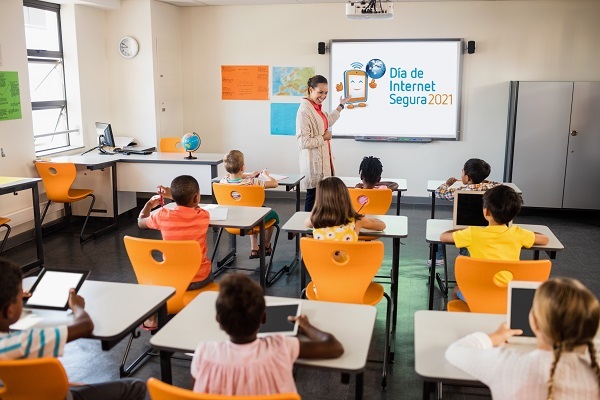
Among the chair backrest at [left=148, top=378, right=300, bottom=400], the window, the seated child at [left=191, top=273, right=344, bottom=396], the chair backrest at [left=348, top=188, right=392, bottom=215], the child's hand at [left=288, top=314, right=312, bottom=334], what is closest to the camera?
the chair backrest at [left=148, top=378, right=300, bottom=400]

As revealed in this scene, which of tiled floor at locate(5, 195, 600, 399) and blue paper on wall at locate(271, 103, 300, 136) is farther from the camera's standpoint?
blue paper on wall at locate(271, 103, 300, 136)

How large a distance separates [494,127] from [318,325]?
603cm

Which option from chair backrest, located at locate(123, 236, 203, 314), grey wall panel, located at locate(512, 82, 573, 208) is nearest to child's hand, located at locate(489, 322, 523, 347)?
chair backrest, located at locate(123, 236, 203, 314)

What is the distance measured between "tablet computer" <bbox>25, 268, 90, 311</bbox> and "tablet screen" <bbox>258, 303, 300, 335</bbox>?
31.5 inches

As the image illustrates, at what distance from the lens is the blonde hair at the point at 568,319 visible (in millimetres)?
1566

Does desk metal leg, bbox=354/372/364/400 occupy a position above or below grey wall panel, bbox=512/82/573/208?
below

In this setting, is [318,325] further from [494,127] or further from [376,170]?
[494,127]

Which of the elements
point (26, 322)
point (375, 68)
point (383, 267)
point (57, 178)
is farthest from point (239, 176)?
point (375, 68)

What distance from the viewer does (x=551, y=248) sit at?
3.32 m

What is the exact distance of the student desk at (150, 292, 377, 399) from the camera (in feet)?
6.31

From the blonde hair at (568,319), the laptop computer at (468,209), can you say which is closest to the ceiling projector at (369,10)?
the laptop computer at (468,209)

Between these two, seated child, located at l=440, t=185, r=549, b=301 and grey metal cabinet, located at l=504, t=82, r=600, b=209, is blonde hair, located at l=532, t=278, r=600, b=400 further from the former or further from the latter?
grey metal cabinet, located at l=504, t=82, r=600, b=209

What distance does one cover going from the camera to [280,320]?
6.93 feet

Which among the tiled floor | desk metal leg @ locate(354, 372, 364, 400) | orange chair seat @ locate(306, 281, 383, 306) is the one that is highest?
desk metal leg @ locate(354, 372, 364, 400)
